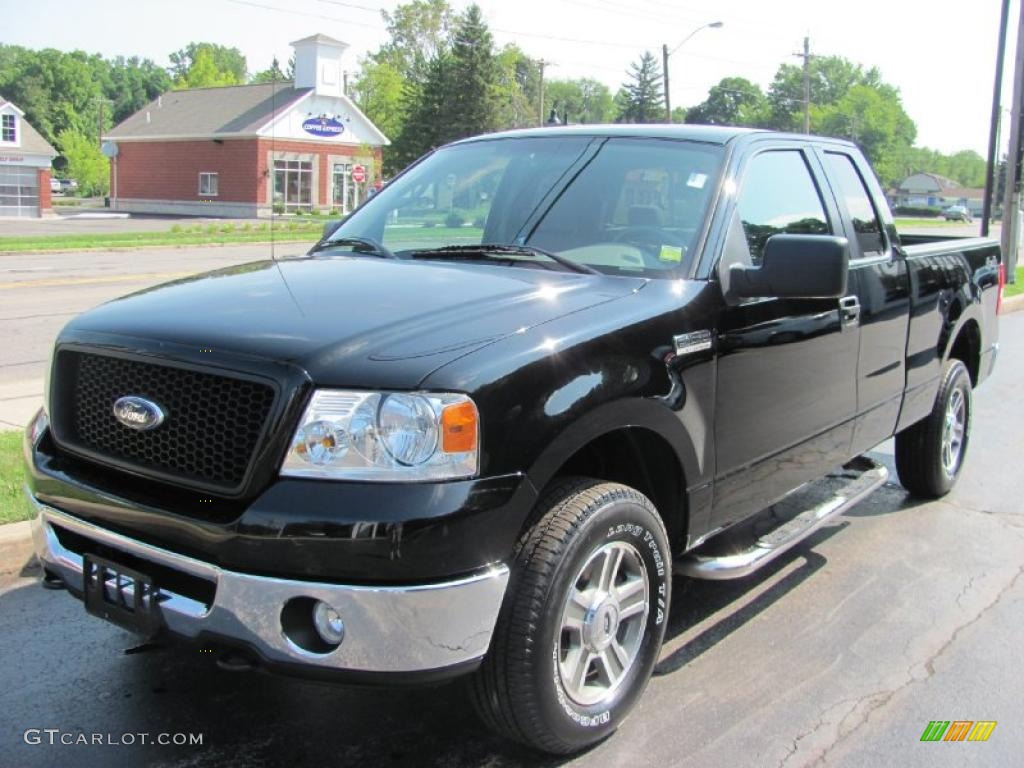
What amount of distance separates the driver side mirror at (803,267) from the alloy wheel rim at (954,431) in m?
2.72

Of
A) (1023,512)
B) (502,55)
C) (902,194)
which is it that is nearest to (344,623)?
(1023,512)

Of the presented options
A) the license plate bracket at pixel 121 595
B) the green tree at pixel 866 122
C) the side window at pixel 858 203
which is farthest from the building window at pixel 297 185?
the green tree at pixel 866 122

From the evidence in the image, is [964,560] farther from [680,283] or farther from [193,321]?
[193,321]

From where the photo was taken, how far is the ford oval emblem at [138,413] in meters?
2.80

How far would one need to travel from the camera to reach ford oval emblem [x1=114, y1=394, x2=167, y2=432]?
280 cm

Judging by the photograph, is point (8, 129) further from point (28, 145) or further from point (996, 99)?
point (996, 99)

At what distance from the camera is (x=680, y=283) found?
3490mm

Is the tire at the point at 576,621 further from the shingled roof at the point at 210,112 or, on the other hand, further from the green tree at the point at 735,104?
the green tree at the point at 735,104

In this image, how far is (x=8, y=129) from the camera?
150ft

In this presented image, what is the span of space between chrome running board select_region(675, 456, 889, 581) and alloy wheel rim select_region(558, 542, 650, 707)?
0.47m

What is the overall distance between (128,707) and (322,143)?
170 feet

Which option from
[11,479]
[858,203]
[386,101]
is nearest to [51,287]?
[11,479]

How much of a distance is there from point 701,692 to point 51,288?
14599 mm

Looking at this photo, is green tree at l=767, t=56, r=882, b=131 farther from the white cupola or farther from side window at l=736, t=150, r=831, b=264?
side window at l=736, t=150, r=831, b=264
